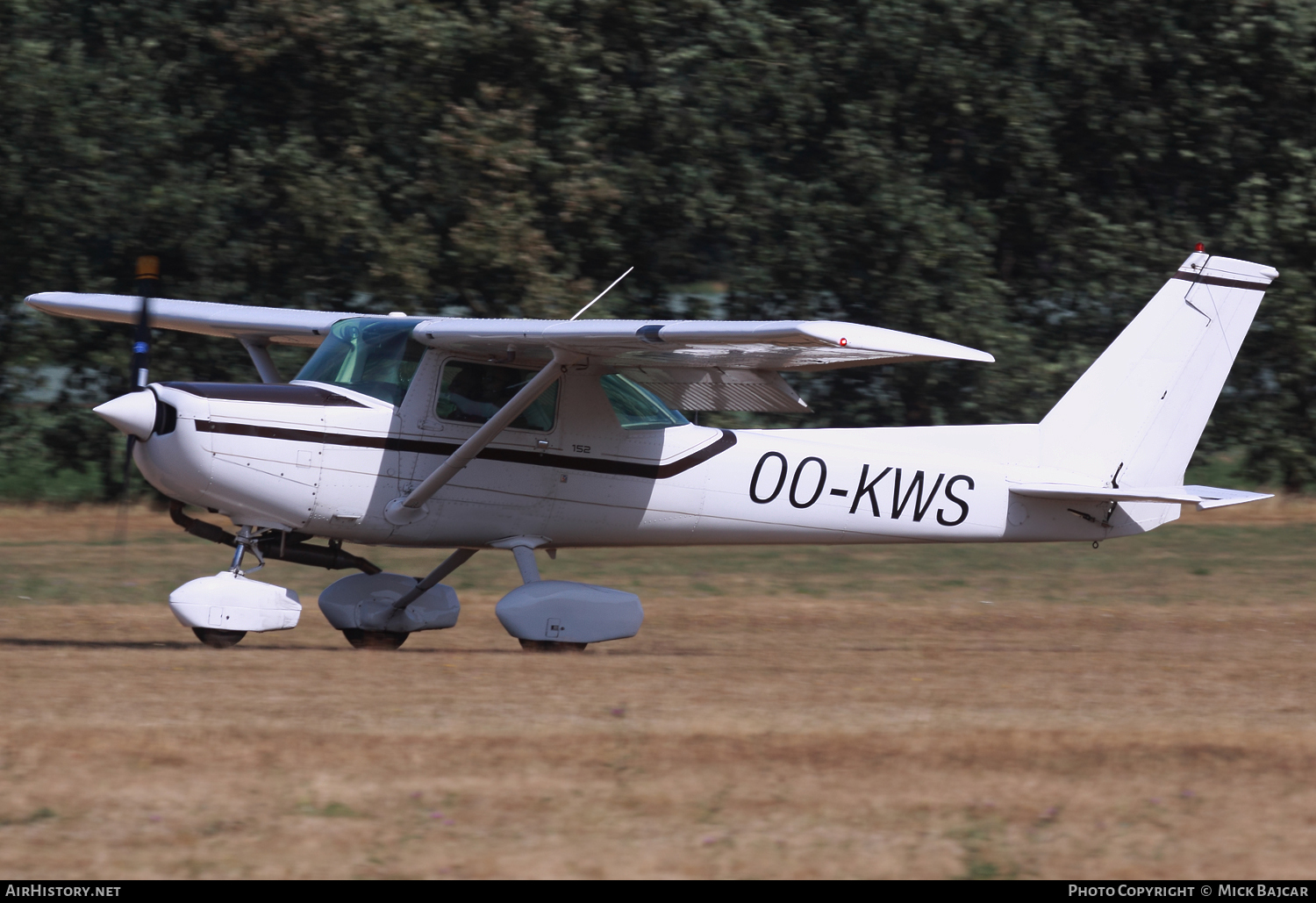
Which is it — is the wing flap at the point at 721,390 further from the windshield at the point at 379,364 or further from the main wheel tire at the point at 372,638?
the main wheel tire at the point at 372,638

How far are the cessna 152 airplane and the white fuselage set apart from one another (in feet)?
0.05

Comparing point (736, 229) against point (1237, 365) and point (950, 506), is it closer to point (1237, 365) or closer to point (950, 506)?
point (1237, 365)

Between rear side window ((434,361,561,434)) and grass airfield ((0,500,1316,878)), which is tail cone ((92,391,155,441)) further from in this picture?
rear side window ((434,361,561,434))

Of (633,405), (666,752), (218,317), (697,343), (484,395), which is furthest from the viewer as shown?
(218,317)

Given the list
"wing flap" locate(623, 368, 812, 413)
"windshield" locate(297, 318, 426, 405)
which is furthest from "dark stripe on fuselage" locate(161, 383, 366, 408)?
"wing flap" locate(623, 368, 812, 413)

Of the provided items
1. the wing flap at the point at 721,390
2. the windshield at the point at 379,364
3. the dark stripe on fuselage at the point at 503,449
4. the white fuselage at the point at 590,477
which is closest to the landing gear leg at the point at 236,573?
the white fuselage at the point at 590,477

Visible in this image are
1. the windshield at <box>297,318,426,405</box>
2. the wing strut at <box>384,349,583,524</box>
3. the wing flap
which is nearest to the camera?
the wing strut at <box>384,349,583,524</box>

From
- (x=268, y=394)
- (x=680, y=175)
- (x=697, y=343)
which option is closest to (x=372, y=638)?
(x=268, y=394)

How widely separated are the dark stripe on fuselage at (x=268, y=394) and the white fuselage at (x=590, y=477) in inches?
0.5

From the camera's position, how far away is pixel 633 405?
10469mm

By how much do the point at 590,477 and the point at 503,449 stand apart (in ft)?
2.16

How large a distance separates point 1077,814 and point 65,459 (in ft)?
55.1

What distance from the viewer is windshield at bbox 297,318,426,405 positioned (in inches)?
390

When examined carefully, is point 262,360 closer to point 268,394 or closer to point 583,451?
point 268,394
